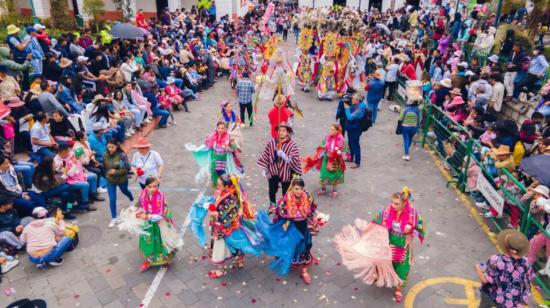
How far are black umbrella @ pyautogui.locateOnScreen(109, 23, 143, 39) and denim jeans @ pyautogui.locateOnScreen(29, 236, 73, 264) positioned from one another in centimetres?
931

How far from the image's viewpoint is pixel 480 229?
7797 millimetres

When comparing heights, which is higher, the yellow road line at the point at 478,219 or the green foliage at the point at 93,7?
the green foliage at the point at 93,7

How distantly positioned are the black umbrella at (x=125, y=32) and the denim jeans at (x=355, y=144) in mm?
8578

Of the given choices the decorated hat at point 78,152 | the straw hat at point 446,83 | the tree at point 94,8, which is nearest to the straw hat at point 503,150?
the straw hat at point 446,83

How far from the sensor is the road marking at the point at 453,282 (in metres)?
5.98

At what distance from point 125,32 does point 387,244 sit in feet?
39.8

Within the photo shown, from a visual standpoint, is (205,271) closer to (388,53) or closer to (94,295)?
(94,295)

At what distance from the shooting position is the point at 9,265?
21.4 ft

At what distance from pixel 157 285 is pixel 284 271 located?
190 cm

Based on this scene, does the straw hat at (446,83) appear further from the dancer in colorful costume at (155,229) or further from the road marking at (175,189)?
the dancer in colorful costume at (155,229)

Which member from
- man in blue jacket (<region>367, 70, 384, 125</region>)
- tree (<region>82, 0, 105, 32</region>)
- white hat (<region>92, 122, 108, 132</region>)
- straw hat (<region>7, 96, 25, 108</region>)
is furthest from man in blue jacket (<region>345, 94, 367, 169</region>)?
tree (<region>82, 0, 105, 32</region>)

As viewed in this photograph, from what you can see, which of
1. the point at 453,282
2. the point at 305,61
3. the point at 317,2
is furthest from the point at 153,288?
the point at 317,2

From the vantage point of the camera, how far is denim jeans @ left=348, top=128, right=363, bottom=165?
1004 cm

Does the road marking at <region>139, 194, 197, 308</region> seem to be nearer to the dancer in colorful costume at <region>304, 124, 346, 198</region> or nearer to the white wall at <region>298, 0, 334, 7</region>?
the dancer in colorful costume at <region>304, 124, 346, 198</region>
